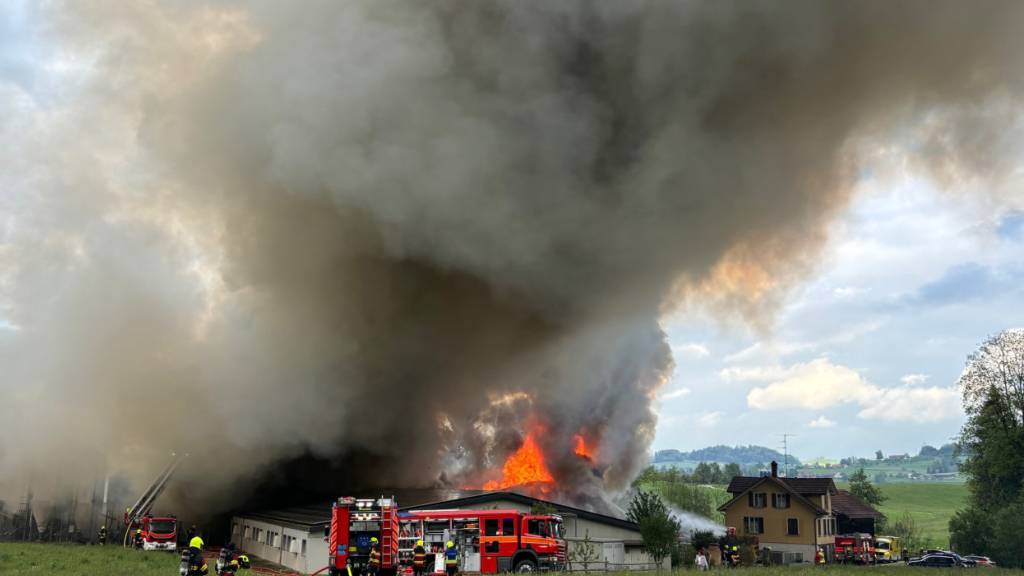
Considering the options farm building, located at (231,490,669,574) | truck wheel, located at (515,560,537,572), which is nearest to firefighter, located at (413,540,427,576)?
truck wheel, located at (515,560,537,572)

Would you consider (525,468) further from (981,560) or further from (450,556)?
(450,556)

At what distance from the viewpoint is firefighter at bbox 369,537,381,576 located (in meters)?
27.9

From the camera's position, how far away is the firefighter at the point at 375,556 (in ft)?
91.7

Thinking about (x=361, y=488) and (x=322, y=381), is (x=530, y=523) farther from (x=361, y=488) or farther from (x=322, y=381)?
(x=361, y=488)

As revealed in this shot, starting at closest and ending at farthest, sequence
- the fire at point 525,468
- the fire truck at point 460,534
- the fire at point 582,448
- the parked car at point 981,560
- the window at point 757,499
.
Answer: the fire truck at point 460,534, the parked car at point 981,560, the fire at point 525,468, the window at point 757,499, the fire at point 582,448

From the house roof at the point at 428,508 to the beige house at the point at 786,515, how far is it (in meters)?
22.8

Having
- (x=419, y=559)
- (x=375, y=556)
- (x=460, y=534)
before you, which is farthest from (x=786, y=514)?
(x=419, y=559)

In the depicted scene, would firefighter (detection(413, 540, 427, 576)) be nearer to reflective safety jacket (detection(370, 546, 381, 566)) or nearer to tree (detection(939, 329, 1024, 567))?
reflective safety jacket (detection(370, 546, 381, 566))

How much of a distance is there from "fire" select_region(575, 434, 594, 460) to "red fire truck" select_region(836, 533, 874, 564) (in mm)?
17602

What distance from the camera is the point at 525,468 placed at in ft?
195

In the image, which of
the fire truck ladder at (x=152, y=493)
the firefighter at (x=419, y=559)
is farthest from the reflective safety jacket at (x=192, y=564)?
the fire truck ladder at (x=152, y=493)

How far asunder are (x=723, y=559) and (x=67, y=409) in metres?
38.5

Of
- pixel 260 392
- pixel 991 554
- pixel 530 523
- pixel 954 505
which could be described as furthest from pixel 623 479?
pixel 954 505

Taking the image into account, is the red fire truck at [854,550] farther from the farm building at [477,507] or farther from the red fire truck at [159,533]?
the red fire truck at [159,533]
